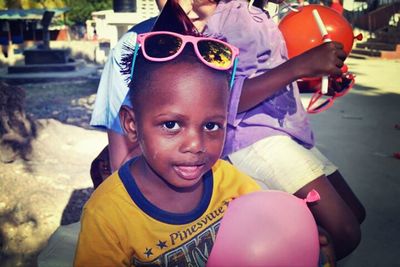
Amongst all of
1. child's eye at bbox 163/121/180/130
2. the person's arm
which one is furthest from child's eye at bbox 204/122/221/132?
the person's arm

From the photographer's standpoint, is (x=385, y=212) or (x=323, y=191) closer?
(x=323, y=191)

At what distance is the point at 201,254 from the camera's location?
1536mm

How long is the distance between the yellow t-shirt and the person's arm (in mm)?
544

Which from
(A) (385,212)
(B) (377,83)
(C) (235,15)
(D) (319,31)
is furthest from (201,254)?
(B) (377,83)

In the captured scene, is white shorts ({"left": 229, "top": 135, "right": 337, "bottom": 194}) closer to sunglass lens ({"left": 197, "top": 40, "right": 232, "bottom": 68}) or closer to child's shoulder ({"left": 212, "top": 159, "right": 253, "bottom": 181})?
child's shoulder ({"left": 212, "top": 159, "right": 253, "bottom": 181})

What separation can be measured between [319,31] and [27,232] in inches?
122

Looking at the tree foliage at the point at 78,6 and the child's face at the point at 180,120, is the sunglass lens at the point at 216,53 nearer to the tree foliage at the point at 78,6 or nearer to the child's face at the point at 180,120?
the child's face at the point at 180,120

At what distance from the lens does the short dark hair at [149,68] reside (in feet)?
4.67

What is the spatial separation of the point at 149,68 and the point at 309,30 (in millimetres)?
1092

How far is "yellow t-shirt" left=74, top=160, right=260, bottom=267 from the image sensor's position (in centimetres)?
136

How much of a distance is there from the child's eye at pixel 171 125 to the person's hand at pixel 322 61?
2.23 feet

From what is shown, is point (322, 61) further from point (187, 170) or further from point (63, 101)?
point (63, 101)

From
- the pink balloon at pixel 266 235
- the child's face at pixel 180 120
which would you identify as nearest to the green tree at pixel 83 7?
the child's face at pixel 180 120

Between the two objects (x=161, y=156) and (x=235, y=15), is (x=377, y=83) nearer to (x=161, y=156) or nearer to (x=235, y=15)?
(x=235, y=15)
